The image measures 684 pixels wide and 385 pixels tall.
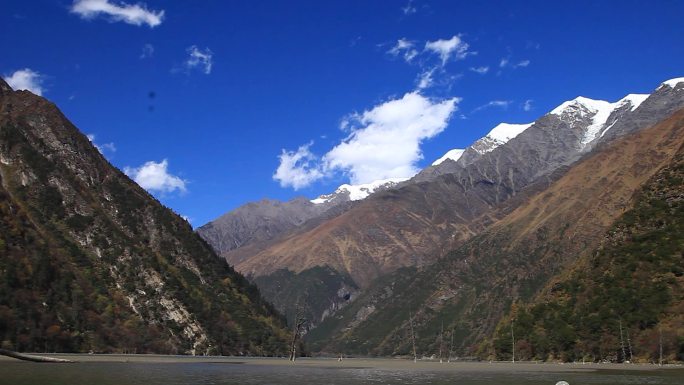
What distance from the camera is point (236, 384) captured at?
77000 mm

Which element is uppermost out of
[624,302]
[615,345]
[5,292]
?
[5,292]

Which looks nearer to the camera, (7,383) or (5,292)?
(7,383)

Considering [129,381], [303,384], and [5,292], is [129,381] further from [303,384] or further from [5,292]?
[5,292]

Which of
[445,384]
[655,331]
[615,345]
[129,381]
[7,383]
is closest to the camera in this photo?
[7,383]

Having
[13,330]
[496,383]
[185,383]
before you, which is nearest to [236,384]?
[185,383]

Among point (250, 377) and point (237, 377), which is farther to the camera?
point (250, 377)

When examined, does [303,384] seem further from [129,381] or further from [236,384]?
[129,381]

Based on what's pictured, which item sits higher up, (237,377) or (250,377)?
(237,377)

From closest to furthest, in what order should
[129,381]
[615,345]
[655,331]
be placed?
[129,381] < [655,331] < [615,345]

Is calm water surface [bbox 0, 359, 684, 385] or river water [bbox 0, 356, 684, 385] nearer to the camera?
calm water surface [bbox 0, 359, 684, 385]

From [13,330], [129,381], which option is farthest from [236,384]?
[13,330]

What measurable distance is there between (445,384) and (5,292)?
156227mm

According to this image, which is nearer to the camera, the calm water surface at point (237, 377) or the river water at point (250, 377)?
the calm water surface at point (237, 377)

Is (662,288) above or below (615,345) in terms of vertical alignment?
above
